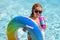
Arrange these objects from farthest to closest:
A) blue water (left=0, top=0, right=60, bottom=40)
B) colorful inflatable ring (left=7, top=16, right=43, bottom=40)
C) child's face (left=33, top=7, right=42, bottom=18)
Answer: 1. blue water (left=0, top=0, right=60, bottom=40)
2. child's face (left=33, top=7, right=42, bottom=18)
3. colorful inflatable ring (left=7, top=16, right=43, bottom=40)

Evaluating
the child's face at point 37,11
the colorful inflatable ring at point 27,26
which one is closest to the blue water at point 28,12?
the colorful inflatable ring at point 27,26

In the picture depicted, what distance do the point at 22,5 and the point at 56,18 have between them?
6.96 ft

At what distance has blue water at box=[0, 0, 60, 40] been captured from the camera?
10.2 metres

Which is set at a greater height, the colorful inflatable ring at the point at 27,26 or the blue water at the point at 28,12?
the blue water at the point at 28,12

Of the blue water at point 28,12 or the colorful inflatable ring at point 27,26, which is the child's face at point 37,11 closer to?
the colorful inflatable ring at point 27,26

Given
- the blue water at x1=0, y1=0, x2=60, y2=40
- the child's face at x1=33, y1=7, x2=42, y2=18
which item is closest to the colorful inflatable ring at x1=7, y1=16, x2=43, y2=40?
the child's face at x1=33, y1=7, x2=42, y2=18

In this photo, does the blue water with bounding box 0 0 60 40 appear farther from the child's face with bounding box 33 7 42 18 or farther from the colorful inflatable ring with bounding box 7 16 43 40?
the child's face with bounding box 33 7 42 18

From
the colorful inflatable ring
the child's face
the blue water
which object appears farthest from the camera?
the blue water

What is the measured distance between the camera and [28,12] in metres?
12.1

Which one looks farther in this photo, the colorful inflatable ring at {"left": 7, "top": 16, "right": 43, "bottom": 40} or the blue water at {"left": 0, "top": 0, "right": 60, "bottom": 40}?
the blue water at {"left": 0, "top": 0, "right": 60, "bottom": 40}

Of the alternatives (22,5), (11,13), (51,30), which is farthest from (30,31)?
(22,5)

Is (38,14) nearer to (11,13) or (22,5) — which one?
(11,13)

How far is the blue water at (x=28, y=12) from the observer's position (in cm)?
1023

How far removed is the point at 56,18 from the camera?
461 inches
